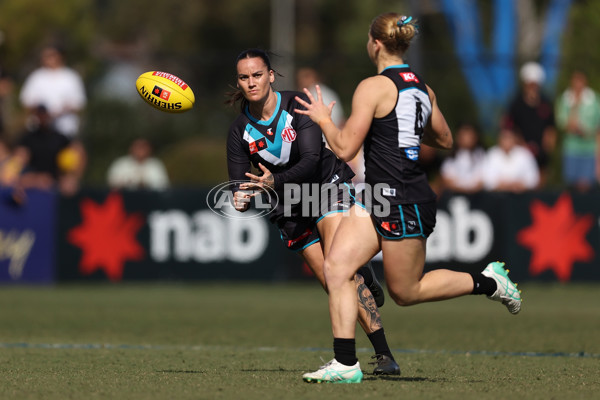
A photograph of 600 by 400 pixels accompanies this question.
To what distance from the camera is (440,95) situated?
28.2 metres

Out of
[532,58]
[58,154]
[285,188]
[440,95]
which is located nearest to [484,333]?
[285,188]

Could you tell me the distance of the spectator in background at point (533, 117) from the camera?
1688 centimetres

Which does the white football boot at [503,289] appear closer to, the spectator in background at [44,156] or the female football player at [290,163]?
the female football player at [290,163]

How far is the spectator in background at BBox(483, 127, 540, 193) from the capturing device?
53.3 ft

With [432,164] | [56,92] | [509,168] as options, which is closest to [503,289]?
[432,164]

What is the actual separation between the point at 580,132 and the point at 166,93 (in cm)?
1055

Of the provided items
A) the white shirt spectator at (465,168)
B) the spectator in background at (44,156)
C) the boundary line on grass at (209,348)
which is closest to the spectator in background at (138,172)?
the spectator in background at (44,156)

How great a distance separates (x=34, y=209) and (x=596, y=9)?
11534 millimetres

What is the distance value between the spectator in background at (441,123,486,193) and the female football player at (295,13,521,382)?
380 inches

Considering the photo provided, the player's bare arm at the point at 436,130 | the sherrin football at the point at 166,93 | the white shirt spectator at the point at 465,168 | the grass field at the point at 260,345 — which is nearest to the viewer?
the grass field at the point at 260,345

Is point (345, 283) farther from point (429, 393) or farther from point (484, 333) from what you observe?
point (484, 333)

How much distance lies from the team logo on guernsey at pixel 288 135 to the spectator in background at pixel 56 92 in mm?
9417

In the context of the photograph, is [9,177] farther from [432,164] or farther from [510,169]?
[510,169]

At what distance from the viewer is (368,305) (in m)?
7.47
